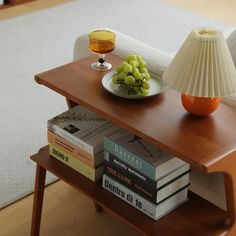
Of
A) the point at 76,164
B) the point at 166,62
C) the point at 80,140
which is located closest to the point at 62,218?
the point at 76,164

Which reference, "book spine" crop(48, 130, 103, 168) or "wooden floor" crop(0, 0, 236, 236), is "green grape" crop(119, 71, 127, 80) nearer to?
"book spine" crop(48, 130, 103, 168)

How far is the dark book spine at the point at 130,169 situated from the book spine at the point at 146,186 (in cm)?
1

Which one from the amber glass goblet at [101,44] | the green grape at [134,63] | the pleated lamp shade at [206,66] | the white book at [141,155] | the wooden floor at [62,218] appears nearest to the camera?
the pleated lamp shade at [206,66]

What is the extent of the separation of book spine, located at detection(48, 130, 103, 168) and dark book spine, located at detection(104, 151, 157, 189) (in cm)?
5

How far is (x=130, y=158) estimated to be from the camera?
1761 mm

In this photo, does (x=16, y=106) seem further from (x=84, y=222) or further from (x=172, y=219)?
(x=172, y=219)

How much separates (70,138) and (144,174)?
1.02ft

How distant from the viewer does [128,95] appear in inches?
70.8

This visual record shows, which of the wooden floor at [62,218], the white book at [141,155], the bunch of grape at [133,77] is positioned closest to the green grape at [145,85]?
the bunch of grape at [133,77]

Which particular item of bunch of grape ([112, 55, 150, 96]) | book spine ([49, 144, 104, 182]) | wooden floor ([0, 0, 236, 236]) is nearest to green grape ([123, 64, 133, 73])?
bunch of grape ([112, 55, 150, 96])

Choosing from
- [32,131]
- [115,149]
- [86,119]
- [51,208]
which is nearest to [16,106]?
[32,131]

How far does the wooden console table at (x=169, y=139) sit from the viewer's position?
1593mm

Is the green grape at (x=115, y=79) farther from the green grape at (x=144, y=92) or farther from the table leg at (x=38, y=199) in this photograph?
the table leg at (x=38, y=199)

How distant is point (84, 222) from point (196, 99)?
831 mm
